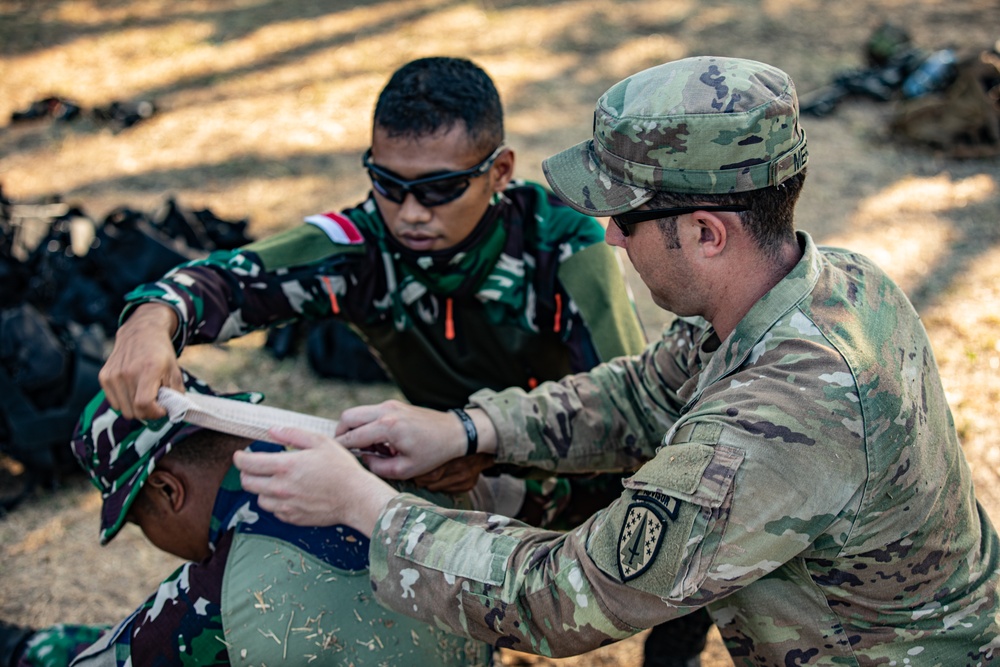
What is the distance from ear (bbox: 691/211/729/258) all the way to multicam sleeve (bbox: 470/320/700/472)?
0.68m

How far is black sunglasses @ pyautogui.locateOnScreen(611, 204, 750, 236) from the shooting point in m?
1.94

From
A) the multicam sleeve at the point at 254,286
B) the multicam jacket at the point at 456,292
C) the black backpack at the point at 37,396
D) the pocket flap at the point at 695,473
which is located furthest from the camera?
the black backpack at the point at 37,396

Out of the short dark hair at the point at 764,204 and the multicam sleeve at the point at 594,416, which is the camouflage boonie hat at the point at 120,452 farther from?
the short dark hair at the point at 764,204

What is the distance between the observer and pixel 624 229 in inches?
82.9

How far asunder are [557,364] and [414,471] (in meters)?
1.17

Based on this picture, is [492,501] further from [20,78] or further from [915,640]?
[20,78]

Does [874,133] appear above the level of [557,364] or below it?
below

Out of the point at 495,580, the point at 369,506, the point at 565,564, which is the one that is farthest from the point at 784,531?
the point at 369,506

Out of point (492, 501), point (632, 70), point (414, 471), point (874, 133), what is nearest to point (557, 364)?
point (492, 501)

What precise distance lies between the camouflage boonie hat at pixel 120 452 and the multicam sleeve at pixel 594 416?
3.09 ft

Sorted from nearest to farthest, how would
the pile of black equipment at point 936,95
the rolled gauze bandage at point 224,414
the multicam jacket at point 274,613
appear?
the multicam jacket at point 274,613
the rolled gauze bandage at point 224,414
the pile of black equipment at point 936,95

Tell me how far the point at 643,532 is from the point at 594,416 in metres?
0.95

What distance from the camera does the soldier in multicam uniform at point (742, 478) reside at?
1.78 m

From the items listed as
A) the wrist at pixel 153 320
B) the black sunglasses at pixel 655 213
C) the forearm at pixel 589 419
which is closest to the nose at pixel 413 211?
the forearm at pixel 589 419
